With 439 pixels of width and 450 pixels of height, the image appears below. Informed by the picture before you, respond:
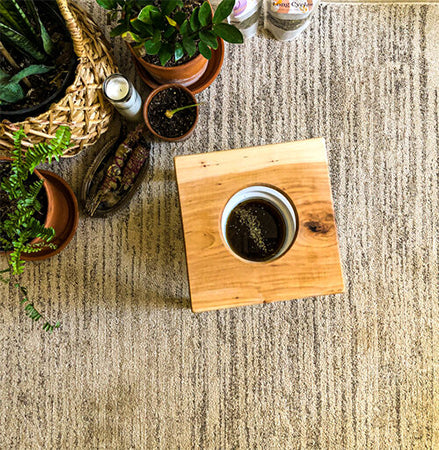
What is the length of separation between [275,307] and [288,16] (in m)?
0.73

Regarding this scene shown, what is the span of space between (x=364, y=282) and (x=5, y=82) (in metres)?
0.98

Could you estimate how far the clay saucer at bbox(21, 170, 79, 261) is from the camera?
1038mm

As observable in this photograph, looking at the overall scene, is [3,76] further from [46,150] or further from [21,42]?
[46,150]

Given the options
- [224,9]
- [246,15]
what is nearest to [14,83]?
[224,9]

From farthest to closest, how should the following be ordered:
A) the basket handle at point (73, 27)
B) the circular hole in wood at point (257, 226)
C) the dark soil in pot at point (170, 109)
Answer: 1. the dark soil in pot at point (170, 109)
2. the circular hole in wood at point (257, 226)
3. the basket handle at point (73, 27)

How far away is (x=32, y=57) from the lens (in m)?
0.93

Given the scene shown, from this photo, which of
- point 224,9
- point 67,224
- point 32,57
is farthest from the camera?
point 67,224

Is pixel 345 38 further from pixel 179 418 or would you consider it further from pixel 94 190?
pixel 179 418

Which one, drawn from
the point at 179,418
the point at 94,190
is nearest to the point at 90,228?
the point at 94,190

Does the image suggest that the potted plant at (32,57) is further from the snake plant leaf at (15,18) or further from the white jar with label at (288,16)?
the white jar with label at (288,16)

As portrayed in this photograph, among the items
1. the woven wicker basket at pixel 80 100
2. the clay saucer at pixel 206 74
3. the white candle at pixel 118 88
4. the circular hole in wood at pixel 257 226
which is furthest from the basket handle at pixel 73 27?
the circular hole in wood at pixel 257 226

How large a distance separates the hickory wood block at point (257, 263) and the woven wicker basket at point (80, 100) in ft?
0.79

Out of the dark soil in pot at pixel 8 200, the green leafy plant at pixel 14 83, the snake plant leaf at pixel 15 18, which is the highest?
the snake plant leaf at pixel 15 18

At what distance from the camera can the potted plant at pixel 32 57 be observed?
0.86 metres
